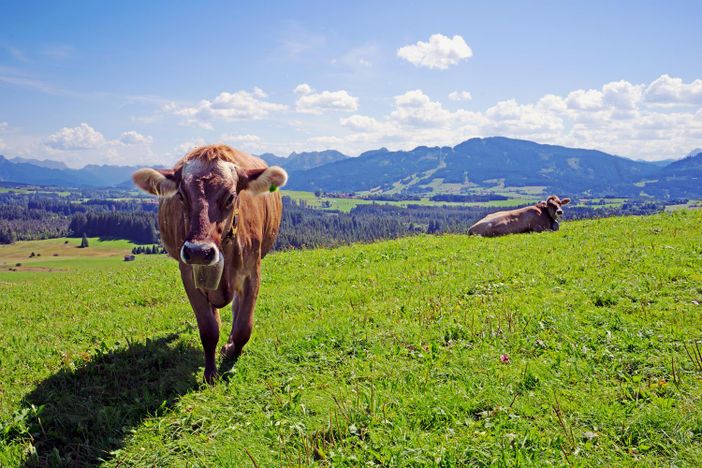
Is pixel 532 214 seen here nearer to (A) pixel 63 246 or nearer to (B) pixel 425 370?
(B) pixel 425 370

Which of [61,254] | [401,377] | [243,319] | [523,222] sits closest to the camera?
[401,377]

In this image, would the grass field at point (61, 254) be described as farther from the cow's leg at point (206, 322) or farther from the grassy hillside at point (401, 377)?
the cow's leg at point (206, 322)

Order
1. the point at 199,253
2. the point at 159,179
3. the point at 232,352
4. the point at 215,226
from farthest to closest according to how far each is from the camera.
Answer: the point at 232,352
the point at 159,179
the point at 215,226
the point at 199,253

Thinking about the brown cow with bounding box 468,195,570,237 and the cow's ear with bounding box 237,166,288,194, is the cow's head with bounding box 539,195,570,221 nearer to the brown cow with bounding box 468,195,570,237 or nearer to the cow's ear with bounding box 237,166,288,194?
the brown cow with bounding box 468,195,570,237

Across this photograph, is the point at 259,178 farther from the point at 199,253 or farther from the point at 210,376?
the point at 210,376

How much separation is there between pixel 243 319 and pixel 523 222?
1823 cm

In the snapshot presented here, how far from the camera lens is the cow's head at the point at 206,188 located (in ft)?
18.1

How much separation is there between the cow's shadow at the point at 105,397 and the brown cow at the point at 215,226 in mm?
802

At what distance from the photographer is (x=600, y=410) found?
4906mm

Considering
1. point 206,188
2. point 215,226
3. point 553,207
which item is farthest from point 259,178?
point 553,207

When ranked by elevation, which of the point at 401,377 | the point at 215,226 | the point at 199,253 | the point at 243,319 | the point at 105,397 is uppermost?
the point at 215,226

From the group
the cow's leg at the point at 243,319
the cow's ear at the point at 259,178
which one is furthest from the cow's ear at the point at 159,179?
the cow's leg at the point at 243,319

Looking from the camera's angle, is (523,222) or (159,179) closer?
(159,179)

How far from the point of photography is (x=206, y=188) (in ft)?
19.5
